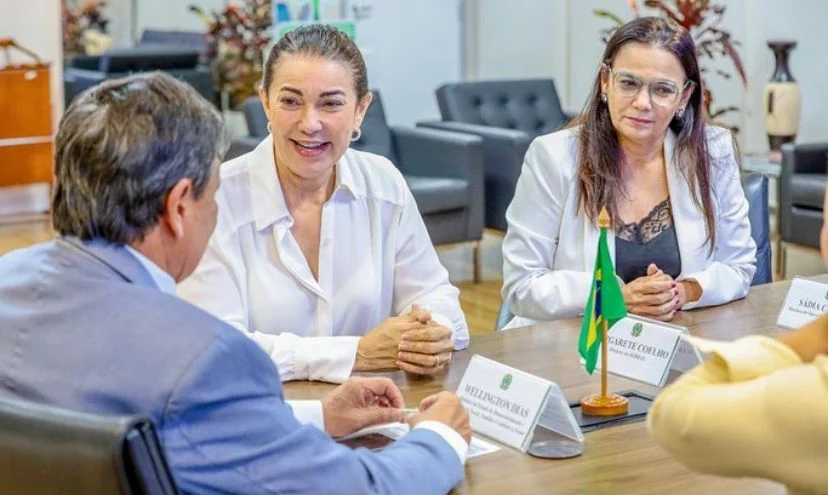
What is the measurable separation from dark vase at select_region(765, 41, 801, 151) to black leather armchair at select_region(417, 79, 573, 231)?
1.09 metres

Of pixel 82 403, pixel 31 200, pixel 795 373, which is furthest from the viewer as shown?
pixel 31 200

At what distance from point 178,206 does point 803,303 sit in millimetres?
1583

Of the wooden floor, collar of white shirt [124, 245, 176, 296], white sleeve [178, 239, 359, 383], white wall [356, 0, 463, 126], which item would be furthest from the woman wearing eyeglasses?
white wall [356, 0, 463, 126]

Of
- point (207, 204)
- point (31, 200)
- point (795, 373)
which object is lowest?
point (31, 200)

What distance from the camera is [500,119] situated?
24.8 ft

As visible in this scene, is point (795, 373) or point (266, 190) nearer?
Result: point (795, 373)

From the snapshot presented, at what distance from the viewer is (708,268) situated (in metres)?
3.15

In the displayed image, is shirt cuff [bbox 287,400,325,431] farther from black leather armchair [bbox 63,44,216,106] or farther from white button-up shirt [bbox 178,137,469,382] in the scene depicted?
black leather armchair [bbox 63,44,216,106]

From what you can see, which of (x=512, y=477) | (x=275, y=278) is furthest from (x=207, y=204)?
(x=275, y=278)

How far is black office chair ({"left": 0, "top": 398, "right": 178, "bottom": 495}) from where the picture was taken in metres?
1.42

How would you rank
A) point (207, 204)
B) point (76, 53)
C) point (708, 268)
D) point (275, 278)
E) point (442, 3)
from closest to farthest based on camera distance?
point (207, 204)
point (275, 278)
point (708, 268)
point (442, 3)
point (76, 53)

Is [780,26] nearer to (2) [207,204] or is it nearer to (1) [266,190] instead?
(1) [266,190]

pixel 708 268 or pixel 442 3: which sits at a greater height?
pixel 442 3

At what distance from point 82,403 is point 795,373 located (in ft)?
2.61
